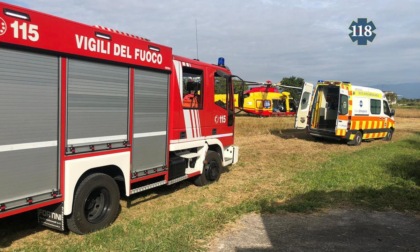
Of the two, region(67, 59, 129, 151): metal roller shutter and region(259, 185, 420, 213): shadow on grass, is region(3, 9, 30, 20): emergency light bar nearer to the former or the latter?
region(67, 59, 129, 151): metal roller shutter

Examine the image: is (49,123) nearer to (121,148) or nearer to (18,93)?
(18,93)

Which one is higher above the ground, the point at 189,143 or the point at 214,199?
the point at 189,143

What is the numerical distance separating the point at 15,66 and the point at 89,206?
7.17 ft

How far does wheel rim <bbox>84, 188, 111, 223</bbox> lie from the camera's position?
5332 millimetres

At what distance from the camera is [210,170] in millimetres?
8430

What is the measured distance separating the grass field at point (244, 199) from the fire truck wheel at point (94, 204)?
0.16 metres

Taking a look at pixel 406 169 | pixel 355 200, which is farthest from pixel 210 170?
pixel 406 169

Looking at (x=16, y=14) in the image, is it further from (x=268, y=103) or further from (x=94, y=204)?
(x=268, y=103)

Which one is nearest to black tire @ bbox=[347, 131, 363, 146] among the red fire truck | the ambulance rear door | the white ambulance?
the white ambulance

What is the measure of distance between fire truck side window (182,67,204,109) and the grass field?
1820 millimetres

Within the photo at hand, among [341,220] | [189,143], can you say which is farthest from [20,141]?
[341,220]

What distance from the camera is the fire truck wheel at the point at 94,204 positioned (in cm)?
502

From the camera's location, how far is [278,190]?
8.03m

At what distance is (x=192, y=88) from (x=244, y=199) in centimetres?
239
